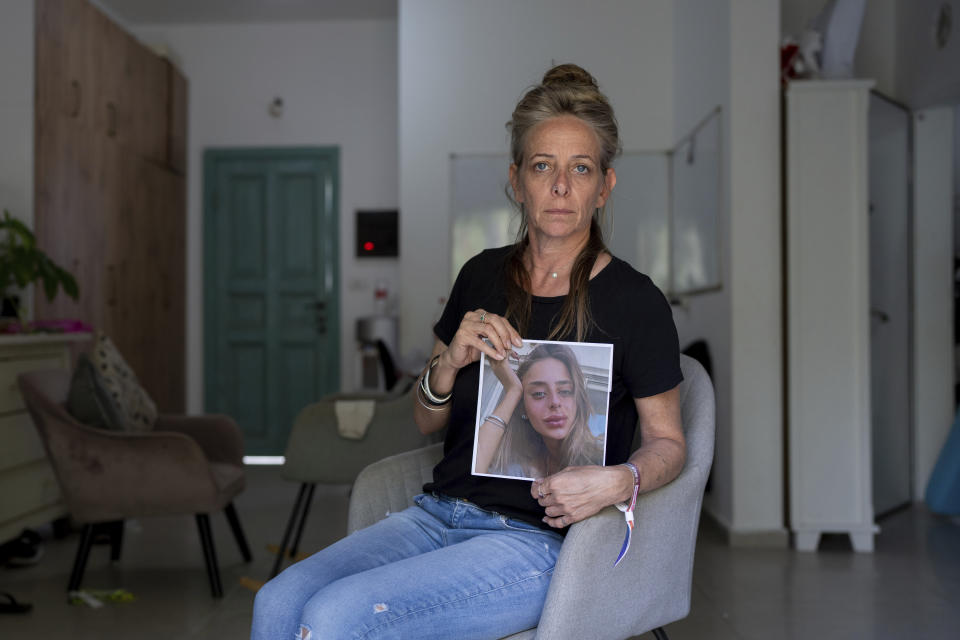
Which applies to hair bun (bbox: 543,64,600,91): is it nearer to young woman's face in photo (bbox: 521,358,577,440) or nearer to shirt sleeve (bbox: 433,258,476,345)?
shirt sleeve (bbox: 433,258,476,345)

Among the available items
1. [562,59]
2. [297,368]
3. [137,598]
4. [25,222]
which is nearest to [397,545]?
[137,598]

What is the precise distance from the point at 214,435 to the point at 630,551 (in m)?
2.66

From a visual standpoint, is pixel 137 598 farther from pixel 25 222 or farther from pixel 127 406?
pixel 25 222

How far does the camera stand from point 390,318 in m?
6.01

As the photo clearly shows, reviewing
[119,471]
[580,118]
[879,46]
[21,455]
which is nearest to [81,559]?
[119,471]

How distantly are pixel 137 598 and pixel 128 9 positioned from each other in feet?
15.1

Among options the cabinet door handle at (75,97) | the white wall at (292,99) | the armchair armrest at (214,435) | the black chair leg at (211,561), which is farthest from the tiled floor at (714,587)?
the white wall at (292,99)

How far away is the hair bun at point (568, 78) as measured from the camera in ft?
4.90

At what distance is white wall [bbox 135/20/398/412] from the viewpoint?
6.46 m

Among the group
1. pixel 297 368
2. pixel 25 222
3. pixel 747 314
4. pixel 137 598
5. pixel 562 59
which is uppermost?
pixel 562 59

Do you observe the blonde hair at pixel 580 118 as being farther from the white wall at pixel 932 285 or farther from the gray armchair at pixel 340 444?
the white wall at pixel 932 285

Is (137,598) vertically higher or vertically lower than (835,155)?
lower

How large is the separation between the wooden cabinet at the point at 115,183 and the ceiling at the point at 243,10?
42 cm

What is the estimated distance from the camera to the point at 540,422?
1.35 m
